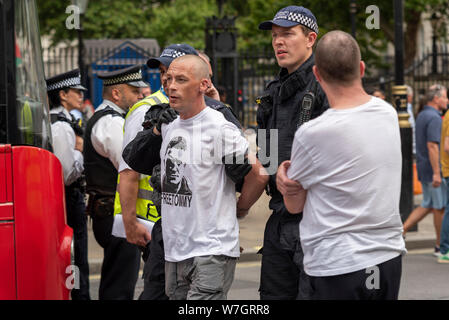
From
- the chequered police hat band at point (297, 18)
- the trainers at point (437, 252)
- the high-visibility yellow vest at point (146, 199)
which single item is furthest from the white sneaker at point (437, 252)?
the chequered police hat band at point (297, 18)

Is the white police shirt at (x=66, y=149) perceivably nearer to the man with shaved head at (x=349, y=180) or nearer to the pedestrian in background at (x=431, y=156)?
the man with shaved head at (x=349, y=180)

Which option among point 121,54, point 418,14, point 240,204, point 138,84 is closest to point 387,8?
point 418,14

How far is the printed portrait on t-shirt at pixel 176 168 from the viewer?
13.0ft

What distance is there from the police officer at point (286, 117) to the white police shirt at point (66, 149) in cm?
227

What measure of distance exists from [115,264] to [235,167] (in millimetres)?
2462

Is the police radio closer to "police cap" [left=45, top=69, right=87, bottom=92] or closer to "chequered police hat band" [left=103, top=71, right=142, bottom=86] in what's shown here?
"chequered police hat band" [left=103, top=71, right=142, bottom=86]

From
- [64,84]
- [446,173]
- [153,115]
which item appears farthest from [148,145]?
[446,173]

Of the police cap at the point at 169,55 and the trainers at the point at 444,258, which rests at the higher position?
the police cap at the point at 169,55

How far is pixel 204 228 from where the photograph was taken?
3893 mm

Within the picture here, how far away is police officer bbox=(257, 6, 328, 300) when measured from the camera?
13.2ft

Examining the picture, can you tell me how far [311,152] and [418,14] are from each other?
29.3 metres

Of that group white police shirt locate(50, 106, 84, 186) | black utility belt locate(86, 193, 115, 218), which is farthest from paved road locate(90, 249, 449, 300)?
white police shirt locate(50, 106, 84, 186)

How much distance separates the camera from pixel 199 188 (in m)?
3.90

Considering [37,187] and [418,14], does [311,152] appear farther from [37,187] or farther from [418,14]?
[418,14]
